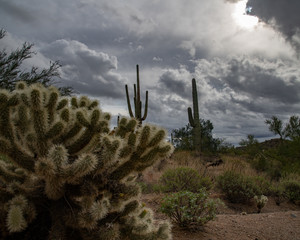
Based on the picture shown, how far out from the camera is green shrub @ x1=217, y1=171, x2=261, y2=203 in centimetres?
966

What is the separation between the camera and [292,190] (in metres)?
10.8

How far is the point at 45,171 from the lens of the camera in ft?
7.52

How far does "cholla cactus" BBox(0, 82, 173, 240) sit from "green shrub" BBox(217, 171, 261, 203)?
24.6 feet

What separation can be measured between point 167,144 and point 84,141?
0.89 metres

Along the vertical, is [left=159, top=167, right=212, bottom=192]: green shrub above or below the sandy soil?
above

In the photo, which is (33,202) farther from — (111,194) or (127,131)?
(127,131)

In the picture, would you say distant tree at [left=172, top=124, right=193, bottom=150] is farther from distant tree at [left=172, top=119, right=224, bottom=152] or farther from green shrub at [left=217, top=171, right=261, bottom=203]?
green shrub at [left=217, top=171, right=261, bottom=203]

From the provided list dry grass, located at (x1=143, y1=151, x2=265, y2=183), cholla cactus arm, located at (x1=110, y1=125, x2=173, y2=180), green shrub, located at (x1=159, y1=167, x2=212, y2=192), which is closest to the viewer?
cholla cactus arm, located at (x1=110, y1=125, x2=173, y2=180)

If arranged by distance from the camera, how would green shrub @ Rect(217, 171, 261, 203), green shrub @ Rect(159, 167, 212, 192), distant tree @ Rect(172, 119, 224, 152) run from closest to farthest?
1. green shrub @ Rect(159, 167, 212, 192)
2. green shrub @ Rect(217, 171, 261, 203)
3. distant tree @ Rect(172, 119, 224, 152)

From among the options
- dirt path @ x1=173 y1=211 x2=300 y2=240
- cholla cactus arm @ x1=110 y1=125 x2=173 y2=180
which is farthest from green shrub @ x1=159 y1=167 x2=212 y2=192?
cholla cactus arm @ x1=110 y1=125 x2=173 y2=180

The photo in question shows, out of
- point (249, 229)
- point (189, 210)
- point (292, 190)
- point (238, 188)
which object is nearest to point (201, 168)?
point (238, 188)

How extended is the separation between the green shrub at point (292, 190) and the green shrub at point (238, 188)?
1.45m

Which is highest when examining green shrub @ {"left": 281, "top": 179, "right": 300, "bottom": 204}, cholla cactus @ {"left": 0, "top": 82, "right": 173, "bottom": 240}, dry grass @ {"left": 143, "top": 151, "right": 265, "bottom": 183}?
cholla cactus @ {"left": 0, "top": 82, "right": 173, "bottom": 240}

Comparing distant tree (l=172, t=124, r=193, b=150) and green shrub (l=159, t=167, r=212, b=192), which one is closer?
green shrub (l=159, t=167, r=212, b=192)
